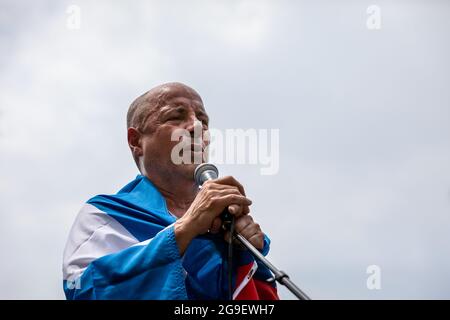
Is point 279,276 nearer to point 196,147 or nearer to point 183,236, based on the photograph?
point 183,236

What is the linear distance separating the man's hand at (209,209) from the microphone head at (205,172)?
0.96 ft

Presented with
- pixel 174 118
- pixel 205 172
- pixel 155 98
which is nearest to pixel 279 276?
pixel 205 172

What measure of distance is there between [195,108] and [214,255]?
1378 millimetres

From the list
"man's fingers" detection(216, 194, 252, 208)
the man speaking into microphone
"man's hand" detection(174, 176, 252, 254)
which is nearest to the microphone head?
the man speaking into microphone

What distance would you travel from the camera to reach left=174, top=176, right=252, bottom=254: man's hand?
4008 millimetres

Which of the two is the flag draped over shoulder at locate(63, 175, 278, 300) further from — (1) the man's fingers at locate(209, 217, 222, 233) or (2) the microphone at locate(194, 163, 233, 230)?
(2) the microphone at locate(194, 163, 233, 230)

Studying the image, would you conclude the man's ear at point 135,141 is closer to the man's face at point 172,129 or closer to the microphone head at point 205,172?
the man's face at point 172,129

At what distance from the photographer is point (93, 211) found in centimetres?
462

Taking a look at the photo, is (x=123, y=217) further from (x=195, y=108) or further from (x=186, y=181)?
(x=195, y=108)

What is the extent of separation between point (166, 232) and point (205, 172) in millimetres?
571

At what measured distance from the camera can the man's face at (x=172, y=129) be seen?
4.96m

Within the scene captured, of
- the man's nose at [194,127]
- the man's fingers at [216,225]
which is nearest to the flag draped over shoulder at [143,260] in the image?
the man's fingers at [216,225]
